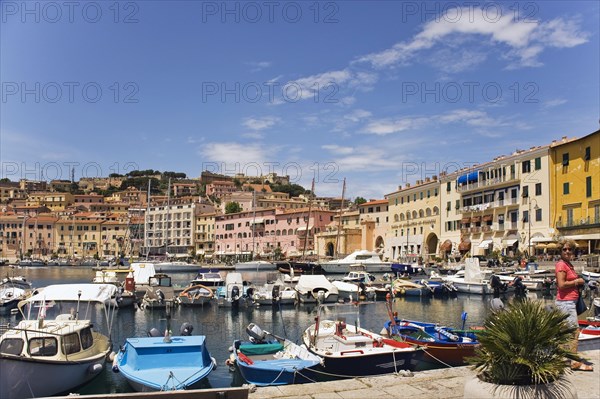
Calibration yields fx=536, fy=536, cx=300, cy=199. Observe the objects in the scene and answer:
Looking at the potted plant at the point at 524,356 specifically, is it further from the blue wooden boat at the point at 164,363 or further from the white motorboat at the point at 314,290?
the white motorboat at the point at 314,290

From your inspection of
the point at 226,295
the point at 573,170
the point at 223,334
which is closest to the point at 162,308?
the point at 226,295

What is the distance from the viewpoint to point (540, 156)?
63.3m

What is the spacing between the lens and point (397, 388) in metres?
9.35

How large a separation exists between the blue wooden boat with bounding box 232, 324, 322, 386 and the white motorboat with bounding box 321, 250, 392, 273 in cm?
5760

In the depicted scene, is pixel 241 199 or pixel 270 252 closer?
pixel 270 252

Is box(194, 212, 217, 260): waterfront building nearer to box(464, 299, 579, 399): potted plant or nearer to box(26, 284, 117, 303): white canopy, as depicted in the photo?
box(26, 284, 117, 303): white canopy

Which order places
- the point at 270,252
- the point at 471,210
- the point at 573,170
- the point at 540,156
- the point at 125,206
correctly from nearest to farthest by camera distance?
1. the point at 573,170
2. the point at 540,156
3. the point at 471,210
4. the point at 270,252
5. the point at 125,206

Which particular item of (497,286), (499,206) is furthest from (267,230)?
(497,286)

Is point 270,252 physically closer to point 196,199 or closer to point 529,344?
point 196,199

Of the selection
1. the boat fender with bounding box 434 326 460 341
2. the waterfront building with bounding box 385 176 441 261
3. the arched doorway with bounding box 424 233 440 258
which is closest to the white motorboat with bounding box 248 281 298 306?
the boat fender with bounding box 434 326 460 341

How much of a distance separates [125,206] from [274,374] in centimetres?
17153

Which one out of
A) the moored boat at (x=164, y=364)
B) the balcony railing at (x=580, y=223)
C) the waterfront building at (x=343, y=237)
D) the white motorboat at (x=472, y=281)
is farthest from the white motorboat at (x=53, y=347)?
the waterfront building at (x=343, y=237)

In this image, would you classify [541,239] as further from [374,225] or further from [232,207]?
[232,207]

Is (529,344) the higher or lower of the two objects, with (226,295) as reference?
higher
